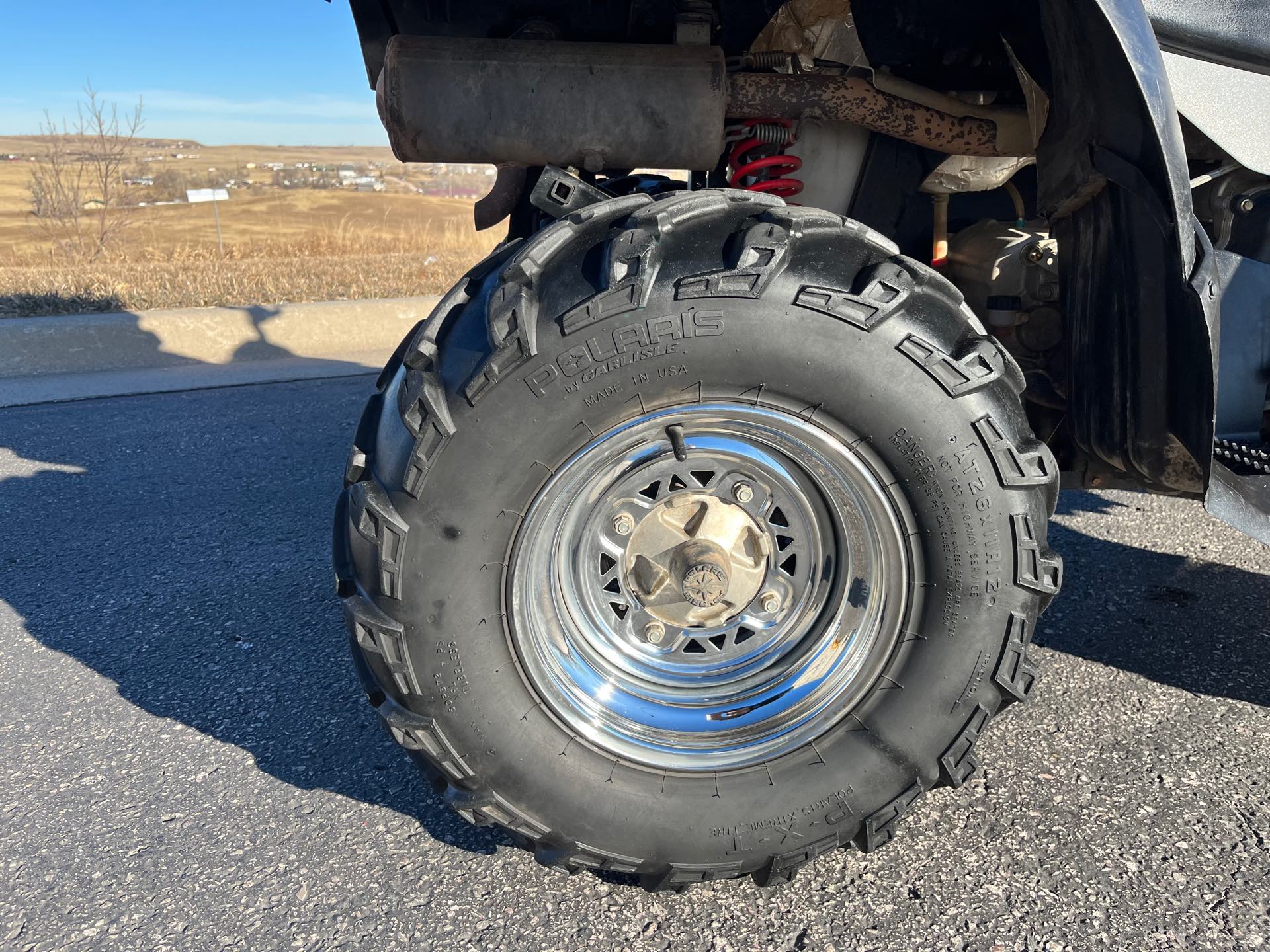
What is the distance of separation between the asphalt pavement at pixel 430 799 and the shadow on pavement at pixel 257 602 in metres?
0.01

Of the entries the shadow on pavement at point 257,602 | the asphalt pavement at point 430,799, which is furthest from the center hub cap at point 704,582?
the shadow on pavement at point 257,602

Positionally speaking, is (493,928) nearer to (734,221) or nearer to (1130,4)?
(734,221)

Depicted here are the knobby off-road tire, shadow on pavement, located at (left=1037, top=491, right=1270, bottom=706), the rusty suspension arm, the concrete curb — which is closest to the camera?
the knobby off-road tire

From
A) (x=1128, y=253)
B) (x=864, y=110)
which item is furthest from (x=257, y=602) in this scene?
(x=1128, y=253)

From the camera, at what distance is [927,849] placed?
2100 mm

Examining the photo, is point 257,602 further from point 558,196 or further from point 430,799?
point 558,196

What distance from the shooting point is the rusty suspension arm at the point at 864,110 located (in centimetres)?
245

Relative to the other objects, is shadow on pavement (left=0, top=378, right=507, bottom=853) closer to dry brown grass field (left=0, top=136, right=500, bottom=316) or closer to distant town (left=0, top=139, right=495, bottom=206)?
dry brown grass field (left=0, top=136, right=500, bottom=316)

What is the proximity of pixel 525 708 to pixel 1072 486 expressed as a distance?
65.2 inches

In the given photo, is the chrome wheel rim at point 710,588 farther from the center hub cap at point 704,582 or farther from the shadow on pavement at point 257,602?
the shadow on pavement at point 257,602

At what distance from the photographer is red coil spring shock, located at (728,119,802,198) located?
101 inches

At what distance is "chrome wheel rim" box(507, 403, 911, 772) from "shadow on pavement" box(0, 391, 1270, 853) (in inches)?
→ 19.9

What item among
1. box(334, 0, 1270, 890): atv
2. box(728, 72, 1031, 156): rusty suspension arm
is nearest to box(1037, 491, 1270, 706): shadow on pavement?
box(334, 0, 1270, 890): atv

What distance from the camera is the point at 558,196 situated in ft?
6.84
